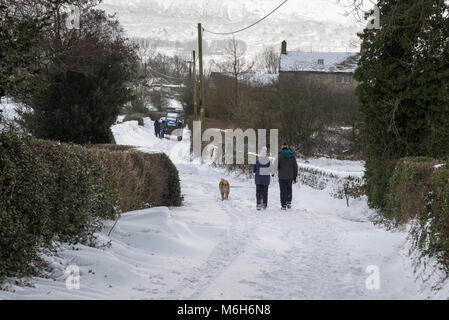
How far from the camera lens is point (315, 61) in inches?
2817

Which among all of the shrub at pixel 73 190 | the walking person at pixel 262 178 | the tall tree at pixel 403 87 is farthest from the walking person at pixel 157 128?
the shrub at pixel 73 190

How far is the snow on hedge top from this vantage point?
69.2 m

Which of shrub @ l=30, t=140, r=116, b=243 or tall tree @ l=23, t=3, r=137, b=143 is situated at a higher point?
tall tree @ l=23, t=3, r=137, b=143

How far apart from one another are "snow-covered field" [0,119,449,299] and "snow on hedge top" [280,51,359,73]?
6165 cm

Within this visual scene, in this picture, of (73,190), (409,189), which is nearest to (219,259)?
(73,190)

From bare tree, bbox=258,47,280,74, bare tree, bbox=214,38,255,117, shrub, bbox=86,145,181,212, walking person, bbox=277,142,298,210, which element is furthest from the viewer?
bare tree, bbox=258,47,280,74

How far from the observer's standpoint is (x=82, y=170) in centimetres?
611

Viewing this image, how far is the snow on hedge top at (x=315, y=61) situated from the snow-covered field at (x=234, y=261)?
6165 centimetres

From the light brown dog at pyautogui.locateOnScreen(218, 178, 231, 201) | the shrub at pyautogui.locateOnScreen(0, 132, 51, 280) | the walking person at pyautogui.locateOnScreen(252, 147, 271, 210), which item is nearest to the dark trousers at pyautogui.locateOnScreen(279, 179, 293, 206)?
the walking person at pyautogui.locateOnScreen(252, 147, 271, 210)

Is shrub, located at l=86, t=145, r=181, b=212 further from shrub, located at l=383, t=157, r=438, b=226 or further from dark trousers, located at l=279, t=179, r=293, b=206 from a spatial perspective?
shrub, located at l=383, t=157, r=438, b=226

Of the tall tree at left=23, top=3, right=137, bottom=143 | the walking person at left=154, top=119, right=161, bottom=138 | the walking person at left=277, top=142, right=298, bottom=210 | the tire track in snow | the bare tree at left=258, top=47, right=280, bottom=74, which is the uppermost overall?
the bare tree at left=258, top=47, right=280, bottom=74

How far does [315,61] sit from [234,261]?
68.7m

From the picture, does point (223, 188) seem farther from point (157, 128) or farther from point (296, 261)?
point (157, 128)
